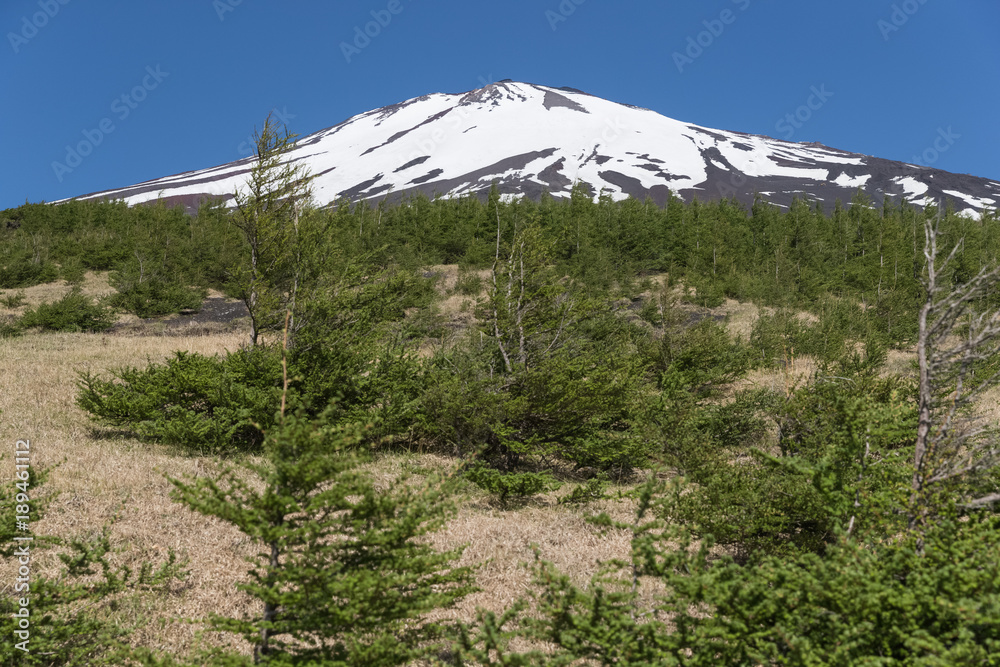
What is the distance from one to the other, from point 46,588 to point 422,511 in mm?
2737

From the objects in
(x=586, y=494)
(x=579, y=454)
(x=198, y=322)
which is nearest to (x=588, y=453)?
(x=579, y=454)

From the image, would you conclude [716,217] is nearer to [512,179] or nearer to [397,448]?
[397,448]

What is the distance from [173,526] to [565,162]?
471ft

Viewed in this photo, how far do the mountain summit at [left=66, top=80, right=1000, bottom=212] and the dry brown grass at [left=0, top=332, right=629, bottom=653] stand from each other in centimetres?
9324

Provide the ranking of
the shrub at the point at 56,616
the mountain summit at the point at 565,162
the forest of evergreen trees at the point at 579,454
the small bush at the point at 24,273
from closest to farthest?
1. the forest of evergreen trees at the point at 579,454
2. the shrub at the point at 56,616
3. the small bush at the point at 24,273
4. the mountain summit at the point at 565,162

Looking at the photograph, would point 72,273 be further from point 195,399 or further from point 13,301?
point 195,399

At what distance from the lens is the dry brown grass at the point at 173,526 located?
17.3 feet

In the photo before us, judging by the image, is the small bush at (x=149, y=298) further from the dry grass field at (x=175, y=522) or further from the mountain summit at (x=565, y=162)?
the mountain summit at (x=565, y=162)

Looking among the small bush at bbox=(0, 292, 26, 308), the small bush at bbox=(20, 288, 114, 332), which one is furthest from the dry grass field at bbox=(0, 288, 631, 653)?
the small bush at bbox=(0, 292, 26, 308)

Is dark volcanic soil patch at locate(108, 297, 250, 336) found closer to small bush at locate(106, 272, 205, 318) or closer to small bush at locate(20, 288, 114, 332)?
small bush at locate(106, 272, 205, 318)

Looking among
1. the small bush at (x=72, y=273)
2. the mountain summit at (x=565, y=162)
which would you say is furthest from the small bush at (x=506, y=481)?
the mountain summit at (x=565, y=162)

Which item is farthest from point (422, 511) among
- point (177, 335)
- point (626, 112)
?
point (626, 112)

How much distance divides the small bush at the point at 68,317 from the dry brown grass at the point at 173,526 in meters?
11.8

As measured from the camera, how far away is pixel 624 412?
11992mm
